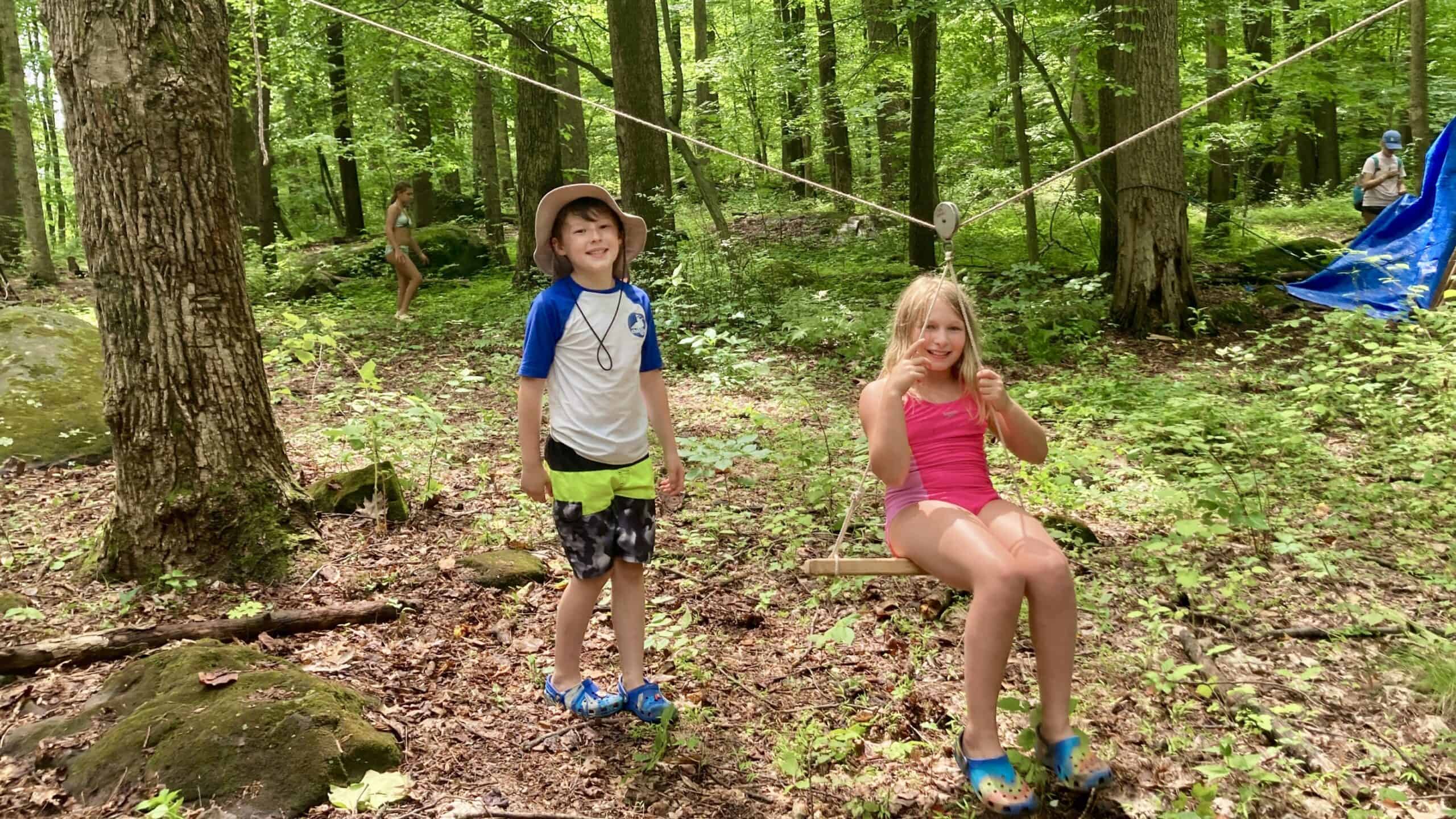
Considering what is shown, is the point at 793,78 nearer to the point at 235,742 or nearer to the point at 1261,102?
the point at 1261,102

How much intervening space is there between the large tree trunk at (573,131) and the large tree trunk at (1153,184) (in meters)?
9.13

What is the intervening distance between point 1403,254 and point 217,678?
1037 cm

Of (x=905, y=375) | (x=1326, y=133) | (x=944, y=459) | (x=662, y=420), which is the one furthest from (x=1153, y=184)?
(x=1326, y=133)

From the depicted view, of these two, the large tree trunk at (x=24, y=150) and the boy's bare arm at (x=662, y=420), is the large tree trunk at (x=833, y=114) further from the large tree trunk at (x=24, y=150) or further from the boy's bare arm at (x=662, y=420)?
the boy's bare arm at (x=662, y=420)

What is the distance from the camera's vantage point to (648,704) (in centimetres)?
302

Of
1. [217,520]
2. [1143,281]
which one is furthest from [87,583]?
[1143,281]

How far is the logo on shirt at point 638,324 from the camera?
3023 millimetres

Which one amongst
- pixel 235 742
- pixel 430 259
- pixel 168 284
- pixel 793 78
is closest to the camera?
pixel 235 742

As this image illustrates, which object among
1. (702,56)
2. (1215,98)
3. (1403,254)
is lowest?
(1403,254)

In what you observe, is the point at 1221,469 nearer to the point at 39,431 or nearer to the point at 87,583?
the point at 87,583

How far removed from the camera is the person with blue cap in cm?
1053

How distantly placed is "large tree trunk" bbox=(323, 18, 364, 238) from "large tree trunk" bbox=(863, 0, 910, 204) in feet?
25.2

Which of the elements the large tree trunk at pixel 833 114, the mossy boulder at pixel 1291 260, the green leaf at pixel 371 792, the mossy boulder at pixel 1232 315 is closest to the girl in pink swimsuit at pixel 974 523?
the green leaf at pixel 371 792

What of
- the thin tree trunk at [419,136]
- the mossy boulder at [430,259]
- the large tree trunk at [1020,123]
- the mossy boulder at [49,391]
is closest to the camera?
the mossy boulder at [49,391]
